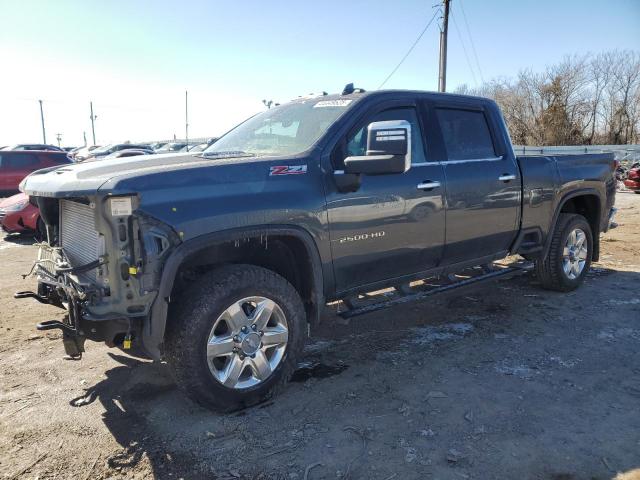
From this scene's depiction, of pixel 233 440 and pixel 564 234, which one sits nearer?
pixel 233 440

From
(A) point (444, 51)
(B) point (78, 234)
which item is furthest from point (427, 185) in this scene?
(A) point (444, 51)

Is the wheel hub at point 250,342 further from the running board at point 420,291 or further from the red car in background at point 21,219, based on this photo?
the red car in background at point 21,219

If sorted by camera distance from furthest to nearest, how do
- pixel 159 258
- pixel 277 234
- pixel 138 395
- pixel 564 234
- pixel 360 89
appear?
pixel 564 234, pixel 360 89, pixel 138 395, pixel 277 234, pixel 159 258

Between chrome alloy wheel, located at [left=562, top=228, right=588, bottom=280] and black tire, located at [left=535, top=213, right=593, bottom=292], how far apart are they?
5 centimetres

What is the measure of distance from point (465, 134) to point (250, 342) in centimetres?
283

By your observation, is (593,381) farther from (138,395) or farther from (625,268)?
(625,268)

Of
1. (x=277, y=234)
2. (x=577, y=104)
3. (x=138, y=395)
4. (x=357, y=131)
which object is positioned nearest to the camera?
(x=277, y=234)

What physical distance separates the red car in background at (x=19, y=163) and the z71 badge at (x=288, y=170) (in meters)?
12.9

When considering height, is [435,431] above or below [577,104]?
below

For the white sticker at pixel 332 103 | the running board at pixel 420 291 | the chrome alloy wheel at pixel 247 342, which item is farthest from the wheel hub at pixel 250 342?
the white sticker at pixel 332 103

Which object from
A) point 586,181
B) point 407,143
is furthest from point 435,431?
point 586,181

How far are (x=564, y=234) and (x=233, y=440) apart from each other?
4355 millimetres

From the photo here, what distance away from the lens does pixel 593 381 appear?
3725 millimetres

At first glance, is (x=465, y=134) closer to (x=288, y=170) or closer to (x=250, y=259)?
(x=288, y=170)
